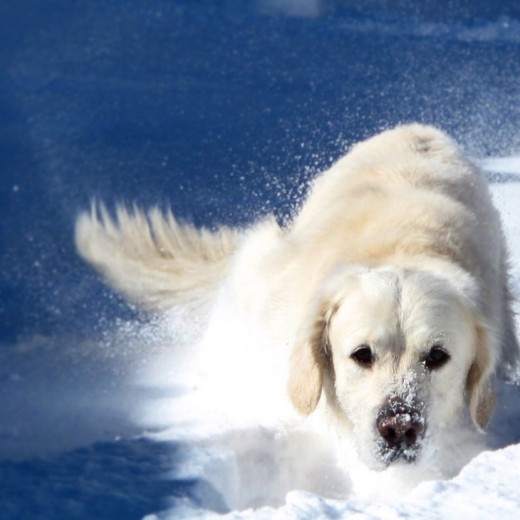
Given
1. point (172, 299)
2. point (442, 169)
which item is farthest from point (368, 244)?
point (172, 299)

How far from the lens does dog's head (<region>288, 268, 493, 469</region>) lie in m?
3.16

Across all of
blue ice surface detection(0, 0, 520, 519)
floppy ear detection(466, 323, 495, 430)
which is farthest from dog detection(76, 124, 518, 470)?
blue ice surface detection(0, 0, 520, 519)

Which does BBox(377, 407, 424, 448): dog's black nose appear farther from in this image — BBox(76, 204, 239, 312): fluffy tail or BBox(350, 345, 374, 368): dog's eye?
BBox(76, 204, 239, 312): fluffy tail

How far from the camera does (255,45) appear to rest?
38.1 ft

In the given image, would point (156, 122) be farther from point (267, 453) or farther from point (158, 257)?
point (267, 453)

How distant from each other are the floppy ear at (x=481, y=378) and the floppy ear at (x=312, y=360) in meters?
0.49

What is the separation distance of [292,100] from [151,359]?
5.59 meters

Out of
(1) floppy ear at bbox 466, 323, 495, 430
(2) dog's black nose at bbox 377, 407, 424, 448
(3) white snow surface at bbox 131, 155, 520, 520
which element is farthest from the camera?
(1) floppy ear at bbox 466, 323, 495, 430

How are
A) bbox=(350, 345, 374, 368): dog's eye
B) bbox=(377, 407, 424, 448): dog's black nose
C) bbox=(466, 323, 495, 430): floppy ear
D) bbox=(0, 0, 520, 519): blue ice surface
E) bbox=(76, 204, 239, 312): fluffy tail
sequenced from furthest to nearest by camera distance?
bbox=(76, 204, 239, 312): fluffy tail, bbox=(0, 0, 520, 519): blue ice surface, bbox=(466, 323, 495, 430): floppy ear, bbox=(350, 345, 374, 368): dog's eye, bbox=(377, 407, 424, 448): dog's black nose

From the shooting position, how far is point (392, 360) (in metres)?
3.17

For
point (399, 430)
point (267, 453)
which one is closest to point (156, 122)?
point (267, 453)

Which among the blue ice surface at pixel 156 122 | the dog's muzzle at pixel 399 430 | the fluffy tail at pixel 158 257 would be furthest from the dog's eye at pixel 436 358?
the fluffy tail at pixel 158 257

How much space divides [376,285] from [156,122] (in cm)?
621

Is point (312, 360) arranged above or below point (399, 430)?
above
